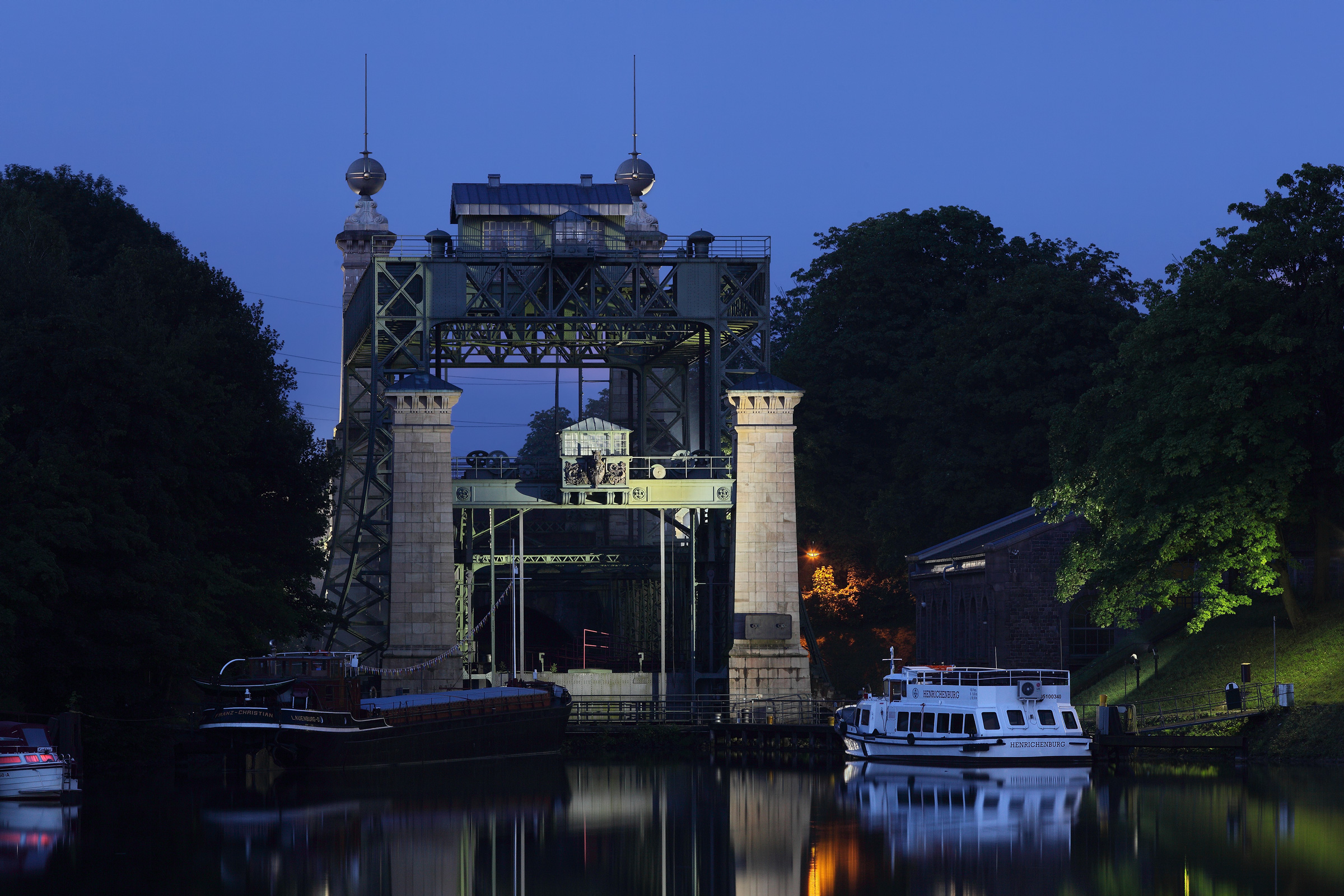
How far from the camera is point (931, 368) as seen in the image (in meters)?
74.1

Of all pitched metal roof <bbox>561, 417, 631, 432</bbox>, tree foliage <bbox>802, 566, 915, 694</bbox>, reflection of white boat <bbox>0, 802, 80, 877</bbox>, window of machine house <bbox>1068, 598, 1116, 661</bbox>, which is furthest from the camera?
tree foliage <bbox>802, 566, 915, 694</bbox>

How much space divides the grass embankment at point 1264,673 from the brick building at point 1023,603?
205 centimetres

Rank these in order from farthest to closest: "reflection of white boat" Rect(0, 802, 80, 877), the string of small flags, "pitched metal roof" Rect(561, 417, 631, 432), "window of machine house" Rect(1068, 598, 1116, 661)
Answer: "window of machine house" Rect(1068, 598, 1116, 661) < "pitched metal roof" Rect(561, 417, 631, 432) < the string of small flags < "reflection of white boat" Rect(0, 802, 80, 877)

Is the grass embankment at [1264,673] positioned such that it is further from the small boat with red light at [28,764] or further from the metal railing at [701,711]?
the small boat with red light at [28,764]

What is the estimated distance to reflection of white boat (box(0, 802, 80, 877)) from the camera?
24.8m

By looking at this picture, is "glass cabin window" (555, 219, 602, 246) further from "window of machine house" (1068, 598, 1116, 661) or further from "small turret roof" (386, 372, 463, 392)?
"window of machine house" (1068, 598, 1116, 661)

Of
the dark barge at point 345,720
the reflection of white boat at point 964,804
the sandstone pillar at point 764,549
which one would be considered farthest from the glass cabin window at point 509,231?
the reflection of white boat at point 964,804

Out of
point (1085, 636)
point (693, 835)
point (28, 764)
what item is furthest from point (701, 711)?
point (693, 835)

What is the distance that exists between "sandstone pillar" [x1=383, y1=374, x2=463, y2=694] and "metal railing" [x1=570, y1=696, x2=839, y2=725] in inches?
164

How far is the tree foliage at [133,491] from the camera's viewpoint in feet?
129

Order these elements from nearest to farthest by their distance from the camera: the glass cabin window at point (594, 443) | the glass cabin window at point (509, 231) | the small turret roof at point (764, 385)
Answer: the small turret roof at point (764, 385) < the glass cabin window at point (594, 443) < the glass cabin window at point (509, 231)

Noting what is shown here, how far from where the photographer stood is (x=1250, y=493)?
153ft

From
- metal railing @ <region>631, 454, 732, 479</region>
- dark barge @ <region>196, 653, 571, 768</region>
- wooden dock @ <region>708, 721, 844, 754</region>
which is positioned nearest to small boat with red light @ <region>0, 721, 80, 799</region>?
dark barge @ <region>196, 653, 571, 768</region>

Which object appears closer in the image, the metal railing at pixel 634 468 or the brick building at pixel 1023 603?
the metal railing at pixel 634 468
